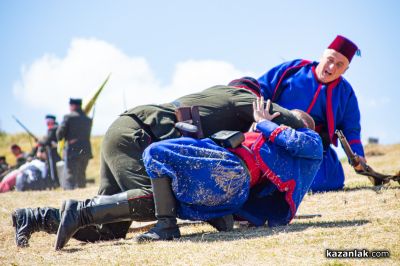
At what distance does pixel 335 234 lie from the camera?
16.4ft

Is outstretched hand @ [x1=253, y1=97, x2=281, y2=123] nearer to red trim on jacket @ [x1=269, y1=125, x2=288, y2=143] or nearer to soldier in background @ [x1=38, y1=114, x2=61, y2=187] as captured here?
red trim on jacket @ [x1=269, y1=125, x2=288, y2=143]

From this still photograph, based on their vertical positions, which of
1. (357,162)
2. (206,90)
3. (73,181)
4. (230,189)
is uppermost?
(206,90)

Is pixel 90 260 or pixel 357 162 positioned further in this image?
pixel 357 162

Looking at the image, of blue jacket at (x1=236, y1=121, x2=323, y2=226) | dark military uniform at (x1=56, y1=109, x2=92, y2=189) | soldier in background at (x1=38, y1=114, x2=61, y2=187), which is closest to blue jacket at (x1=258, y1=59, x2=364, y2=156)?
blue jacket at (x1=236, y1=121, x2=323, y2=226)

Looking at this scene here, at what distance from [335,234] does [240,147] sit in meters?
1.00

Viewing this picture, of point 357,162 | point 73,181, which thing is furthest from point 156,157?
point 73,181

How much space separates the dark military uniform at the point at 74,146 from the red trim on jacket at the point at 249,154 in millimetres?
9318

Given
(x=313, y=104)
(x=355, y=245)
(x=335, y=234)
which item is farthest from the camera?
(x=313, y=104)

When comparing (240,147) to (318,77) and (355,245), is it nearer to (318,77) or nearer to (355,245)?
(355,245)

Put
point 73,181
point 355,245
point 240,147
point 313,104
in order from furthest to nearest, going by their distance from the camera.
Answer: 1. point 73,181
2. point 313,104
3. point 240,147
4. point 355,245

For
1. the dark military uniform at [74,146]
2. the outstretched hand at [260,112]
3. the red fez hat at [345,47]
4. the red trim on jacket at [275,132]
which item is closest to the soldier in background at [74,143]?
the dark military uniform at [74,146]

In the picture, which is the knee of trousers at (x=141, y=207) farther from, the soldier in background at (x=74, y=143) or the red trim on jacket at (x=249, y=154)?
the soldier in background at (x=74, y=143)

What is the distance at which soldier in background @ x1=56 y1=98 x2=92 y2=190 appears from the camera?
14.3 m

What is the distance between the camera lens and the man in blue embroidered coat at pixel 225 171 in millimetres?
5125
